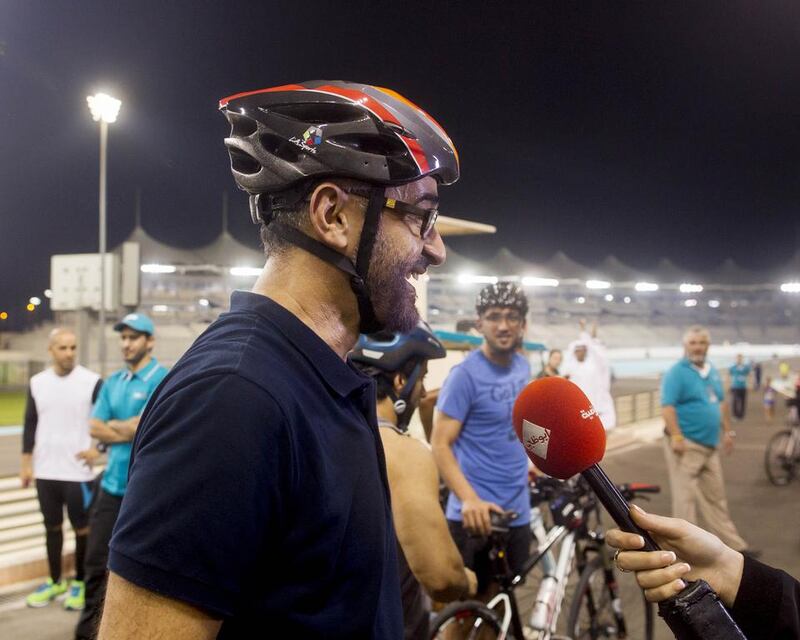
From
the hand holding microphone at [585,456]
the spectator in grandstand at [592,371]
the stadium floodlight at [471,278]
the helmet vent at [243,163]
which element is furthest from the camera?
the stadium floodlight at [471,278]

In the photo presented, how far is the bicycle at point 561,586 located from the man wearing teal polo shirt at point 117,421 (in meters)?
2.58

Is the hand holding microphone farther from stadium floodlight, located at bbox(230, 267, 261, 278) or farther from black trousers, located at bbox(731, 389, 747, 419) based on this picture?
stadium floodlight, located at bbox(230, 267, 261, 278)

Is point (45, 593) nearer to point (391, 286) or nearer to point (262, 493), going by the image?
point (391, 286)

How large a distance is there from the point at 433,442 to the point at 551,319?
55018mm

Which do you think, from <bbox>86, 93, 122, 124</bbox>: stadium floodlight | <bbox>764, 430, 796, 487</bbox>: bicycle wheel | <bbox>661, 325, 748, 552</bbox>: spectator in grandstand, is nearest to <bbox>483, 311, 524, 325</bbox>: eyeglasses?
<bbox>661, 325, 748, 552</bbox>: spectator in grandstand

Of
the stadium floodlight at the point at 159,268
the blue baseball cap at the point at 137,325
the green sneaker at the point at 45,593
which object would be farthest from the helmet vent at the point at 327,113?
the stadium floodlight at the point at 159,268

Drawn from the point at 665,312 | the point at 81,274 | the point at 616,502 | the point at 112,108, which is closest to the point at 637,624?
the point at 616,502

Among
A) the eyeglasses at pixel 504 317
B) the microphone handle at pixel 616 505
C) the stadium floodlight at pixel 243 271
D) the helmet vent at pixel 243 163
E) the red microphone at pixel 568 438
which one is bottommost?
the microphone handle at pixel 616 505

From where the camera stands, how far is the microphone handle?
4.56 feet

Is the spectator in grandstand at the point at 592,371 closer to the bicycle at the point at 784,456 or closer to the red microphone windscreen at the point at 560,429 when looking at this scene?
the bicycle at the point at 784,456

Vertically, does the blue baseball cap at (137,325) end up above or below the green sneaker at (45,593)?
above

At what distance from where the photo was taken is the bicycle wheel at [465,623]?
3.68 m

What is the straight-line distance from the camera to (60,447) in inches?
234

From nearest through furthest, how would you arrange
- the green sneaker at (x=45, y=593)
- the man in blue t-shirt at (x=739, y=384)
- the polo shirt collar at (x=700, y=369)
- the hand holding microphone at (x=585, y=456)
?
the hand holding microphone at (x=585, y=456)
the green sneaker at (x=45, y=593)
the polo shirt collar at (x=700, y=369)
the man in blue t-shirt at (x=739, y=384)
